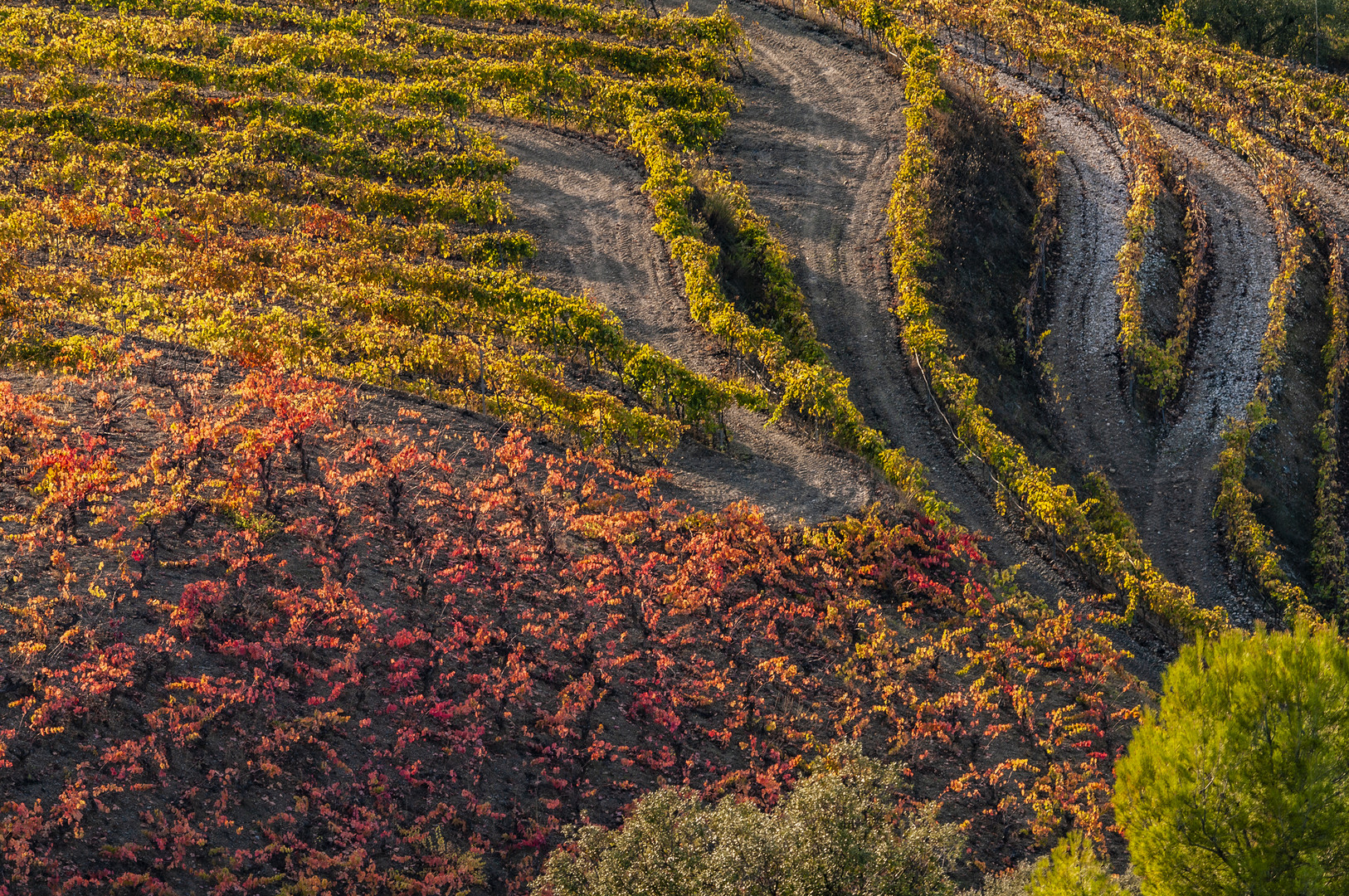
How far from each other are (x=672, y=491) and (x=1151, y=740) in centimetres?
1482

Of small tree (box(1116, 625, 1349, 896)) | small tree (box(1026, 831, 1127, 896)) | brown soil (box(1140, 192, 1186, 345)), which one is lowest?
small tree (box(1026, 831, 1127, 896))

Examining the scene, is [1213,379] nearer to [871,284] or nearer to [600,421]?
[871,284]

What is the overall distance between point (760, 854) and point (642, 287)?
26068mm

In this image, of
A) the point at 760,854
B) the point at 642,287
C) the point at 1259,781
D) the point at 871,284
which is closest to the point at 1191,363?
the point at 871,284

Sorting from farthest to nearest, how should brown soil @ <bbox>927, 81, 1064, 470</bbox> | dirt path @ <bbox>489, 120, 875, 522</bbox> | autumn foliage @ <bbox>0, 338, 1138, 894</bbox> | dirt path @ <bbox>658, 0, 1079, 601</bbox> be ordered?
1. brown soil @ <bbox>927, 81, 1064, 470</bbox>
2. dirt path @ <bbox>658, 0, 1079, 601</bbox>
3. dirt path @ <bbox>489, 120, 875, 522</bbox>
4. autumn foliage @ <bbox>0, 338, 1138, 894</bbox>

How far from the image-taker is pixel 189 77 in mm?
47188

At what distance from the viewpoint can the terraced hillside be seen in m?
20.1

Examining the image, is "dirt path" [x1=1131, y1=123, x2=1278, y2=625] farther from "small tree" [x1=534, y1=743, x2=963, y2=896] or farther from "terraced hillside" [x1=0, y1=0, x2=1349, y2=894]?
"small tree" [x1=534, y1=743, x2=963, y2=896]

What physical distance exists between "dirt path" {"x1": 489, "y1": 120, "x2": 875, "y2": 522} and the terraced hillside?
7.6 inches

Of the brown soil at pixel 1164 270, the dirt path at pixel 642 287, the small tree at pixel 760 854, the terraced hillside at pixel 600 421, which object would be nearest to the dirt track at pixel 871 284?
the dirt path at pixel 642 287

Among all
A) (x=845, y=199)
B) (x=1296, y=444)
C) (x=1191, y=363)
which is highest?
(x=845, y=199)

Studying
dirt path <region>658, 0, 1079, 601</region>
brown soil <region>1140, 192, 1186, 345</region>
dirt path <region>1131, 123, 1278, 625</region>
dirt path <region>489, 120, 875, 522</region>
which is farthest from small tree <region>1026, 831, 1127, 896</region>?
brown soil <region>1140, 192, 1186, 345</region>

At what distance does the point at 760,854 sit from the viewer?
15617mm

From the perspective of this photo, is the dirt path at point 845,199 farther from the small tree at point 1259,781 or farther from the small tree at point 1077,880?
the small tree at point 1077,880
